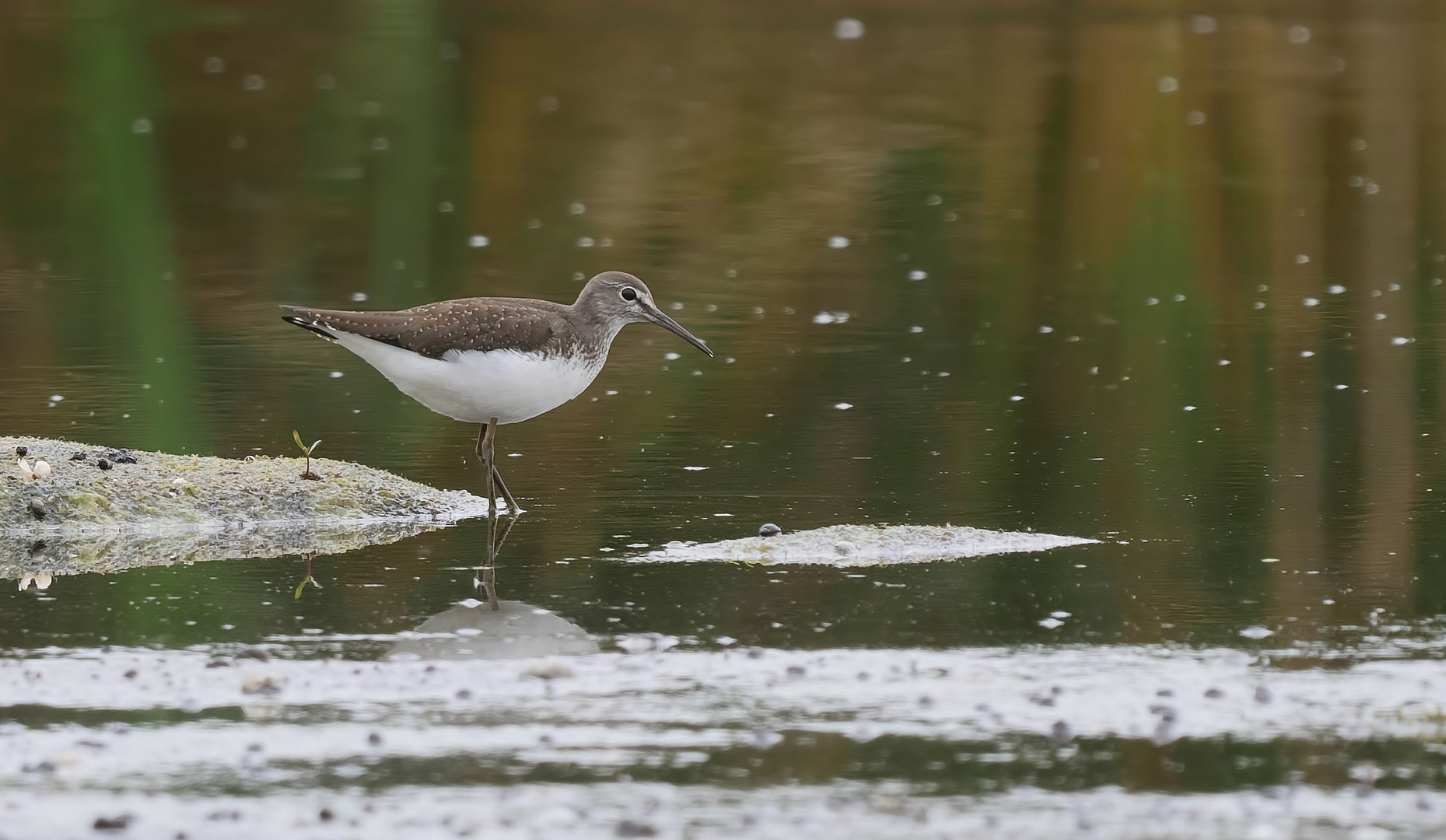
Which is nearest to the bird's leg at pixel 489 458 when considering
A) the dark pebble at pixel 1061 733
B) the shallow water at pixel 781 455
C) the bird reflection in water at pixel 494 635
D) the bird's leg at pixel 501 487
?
Answer: the bird's leg at pixel 501 487

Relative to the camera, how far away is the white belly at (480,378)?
9461 millimetres

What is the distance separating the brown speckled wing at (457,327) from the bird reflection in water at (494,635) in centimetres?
182

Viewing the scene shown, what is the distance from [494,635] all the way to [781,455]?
138 inches

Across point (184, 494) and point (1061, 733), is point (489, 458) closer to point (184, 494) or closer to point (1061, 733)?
point (184, 494)

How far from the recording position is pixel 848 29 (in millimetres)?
35781

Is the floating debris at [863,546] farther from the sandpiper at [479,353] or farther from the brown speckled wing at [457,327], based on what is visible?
the brown speckled wing at [457,327]

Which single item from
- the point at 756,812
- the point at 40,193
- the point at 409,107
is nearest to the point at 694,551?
the point at 756,812

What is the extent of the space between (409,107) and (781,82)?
5633 mm

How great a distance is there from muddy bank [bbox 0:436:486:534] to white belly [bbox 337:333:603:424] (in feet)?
1.33

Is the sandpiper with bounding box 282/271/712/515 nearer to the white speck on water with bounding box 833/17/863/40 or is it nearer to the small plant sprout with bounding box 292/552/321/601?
the small plant sprout with bounding box 292/552/321/601

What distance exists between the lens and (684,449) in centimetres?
1066

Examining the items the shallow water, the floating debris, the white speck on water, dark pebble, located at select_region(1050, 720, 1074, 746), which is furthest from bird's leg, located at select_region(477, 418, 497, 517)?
A: the white speck on water

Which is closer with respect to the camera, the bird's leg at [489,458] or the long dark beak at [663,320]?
the bird's leg at [489,458]

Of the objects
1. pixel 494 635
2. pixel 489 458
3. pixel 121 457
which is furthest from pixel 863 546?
pixel 121 457
